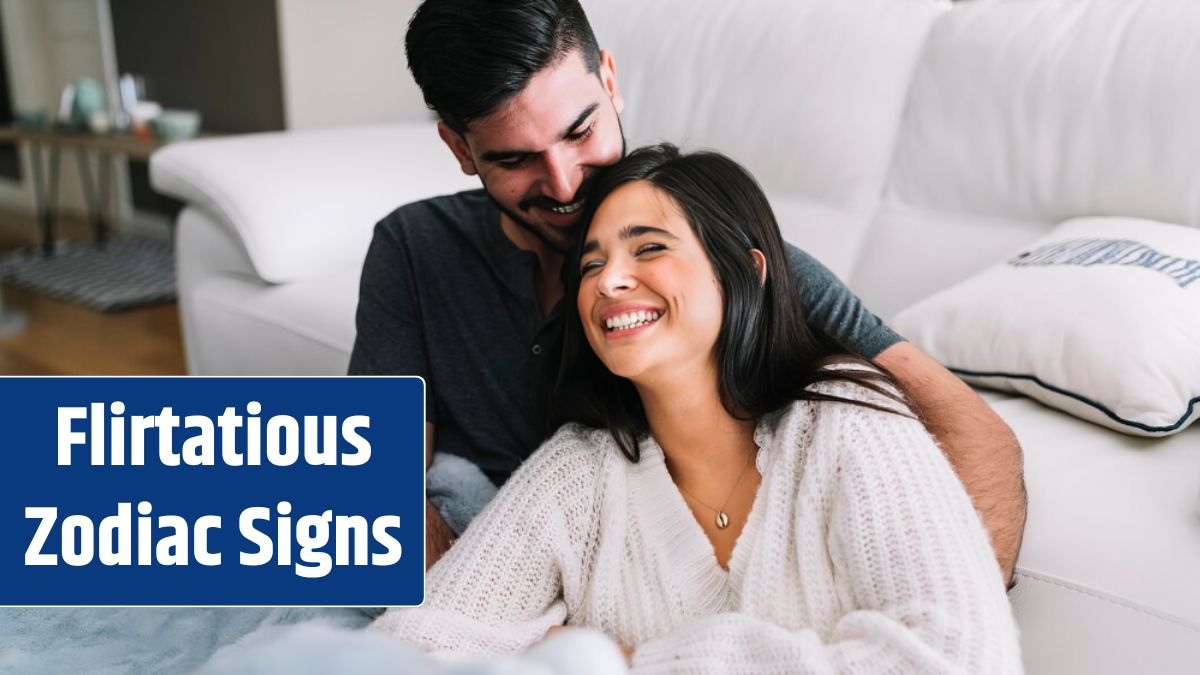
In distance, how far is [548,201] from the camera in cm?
125

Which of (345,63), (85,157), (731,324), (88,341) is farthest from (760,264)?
(85,157)

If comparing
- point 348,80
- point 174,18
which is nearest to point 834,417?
point 348,80

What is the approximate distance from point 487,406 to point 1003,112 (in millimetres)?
949

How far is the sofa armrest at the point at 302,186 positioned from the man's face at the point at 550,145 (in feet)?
2.57

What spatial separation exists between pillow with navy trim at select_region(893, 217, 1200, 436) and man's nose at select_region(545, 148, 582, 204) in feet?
1.83

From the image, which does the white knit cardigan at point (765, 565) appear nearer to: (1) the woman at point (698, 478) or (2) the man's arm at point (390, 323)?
(1) the woman at point (698, 478)

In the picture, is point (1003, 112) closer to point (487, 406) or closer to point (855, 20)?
point (855, 20)

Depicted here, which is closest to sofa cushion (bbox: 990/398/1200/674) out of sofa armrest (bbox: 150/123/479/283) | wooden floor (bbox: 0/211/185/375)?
sofa armrest (bbox: 150/123/479/283)

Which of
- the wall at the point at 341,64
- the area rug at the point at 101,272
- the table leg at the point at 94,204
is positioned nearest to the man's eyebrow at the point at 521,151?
the wall at the point at 341,64

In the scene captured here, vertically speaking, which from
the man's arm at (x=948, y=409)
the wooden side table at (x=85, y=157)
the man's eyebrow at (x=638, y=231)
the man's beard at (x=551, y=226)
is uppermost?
the man's eyebrow at (x=638, y=231)

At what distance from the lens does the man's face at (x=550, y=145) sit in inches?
47.8

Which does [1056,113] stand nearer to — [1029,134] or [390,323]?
[1029,134]

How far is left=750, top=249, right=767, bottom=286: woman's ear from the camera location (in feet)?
3.63

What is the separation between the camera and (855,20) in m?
1.84
